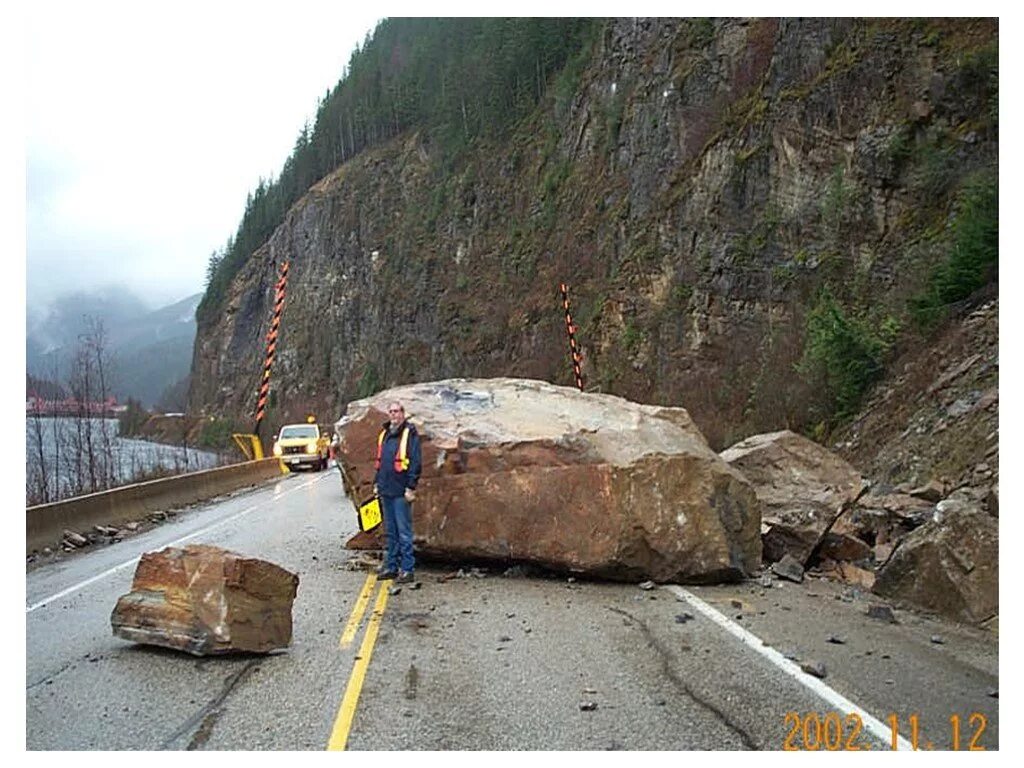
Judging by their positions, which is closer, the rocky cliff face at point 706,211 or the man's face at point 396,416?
the man's face at point 396,416

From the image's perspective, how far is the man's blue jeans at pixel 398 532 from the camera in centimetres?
980

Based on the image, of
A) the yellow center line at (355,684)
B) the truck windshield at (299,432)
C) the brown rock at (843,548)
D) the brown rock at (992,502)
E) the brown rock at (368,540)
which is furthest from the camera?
the truck windshield at (299,432)

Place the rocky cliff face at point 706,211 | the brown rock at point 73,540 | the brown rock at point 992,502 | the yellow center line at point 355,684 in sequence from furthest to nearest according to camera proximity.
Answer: the rocky cliff face at point 706,211, the brown rock at point 73,540, the brown rock at point 992,502, the yellow center line at point 355,684

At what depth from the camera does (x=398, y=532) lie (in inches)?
390

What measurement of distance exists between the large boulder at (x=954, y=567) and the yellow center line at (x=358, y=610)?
4.78 meters

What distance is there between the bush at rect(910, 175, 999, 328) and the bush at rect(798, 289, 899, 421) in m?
0.82

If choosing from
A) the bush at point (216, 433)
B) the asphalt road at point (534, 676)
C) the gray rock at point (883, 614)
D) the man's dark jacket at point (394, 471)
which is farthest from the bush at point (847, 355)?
the bush at point (216, 433)

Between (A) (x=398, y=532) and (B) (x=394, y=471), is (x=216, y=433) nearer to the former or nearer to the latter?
(A) (x=398, y=532)

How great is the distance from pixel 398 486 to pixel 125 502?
993 centimetres

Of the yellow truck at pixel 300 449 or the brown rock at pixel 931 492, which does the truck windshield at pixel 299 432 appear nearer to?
the yellow truck at pixel 300 449

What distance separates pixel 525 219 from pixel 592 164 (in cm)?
838

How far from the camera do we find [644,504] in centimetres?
941

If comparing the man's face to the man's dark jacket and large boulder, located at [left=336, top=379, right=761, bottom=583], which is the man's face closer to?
the man's dark jacket

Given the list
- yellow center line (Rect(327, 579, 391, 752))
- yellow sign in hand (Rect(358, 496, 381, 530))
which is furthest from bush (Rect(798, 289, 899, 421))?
yellow center line (Rect(327, 579, 391, 752))
